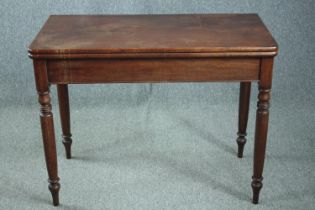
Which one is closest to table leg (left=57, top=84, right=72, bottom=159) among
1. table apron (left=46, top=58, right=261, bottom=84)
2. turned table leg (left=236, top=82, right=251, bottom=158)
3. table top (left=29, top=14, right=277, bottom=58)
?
table top (left=29, top=14, right=277, bottom=58)

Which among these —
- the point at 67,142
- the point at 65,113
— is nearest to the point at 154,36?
the point at 65,113

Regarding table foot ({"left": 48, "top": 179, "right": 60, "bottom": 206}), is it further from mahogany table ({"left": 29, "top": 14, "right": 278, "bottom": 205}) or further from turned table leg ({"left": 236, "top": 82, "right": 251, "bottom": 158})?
turned table leg ({"left": 236, "top": 82, "right": 251, "bottom": 158})

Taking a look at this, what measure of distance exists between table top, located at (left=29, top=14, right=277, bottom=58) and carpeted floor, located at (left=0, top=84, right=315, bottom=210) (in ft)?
2.17

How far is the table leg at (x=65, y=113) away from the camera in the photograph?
2371mm

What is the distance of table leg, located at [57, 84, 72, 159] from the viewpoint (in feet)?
7.78

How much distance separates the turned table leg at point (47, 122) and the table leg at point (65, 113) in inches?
13.8

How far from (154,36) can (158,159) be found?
28.4 inches

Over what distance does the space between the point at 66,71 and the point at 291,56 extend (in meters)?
1.59

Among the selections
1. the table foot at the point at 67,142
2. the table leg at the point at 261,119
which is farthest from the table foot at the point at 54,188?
the table leg at the point at 261,119

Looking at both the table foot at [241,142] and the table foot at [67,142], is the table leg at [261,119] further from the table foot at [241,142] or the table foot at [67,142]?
the table foot at [67,142]

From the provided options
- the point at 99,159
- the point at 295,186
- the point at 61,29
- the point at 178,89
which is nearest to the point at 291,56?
the point at 178,89

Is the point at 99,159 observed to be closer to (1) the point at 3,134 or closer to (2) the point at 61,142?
(2) the point at 61,142

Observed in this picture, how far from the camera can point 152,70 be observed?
1.94 metres

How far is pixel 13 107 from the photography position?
3.12 metres
